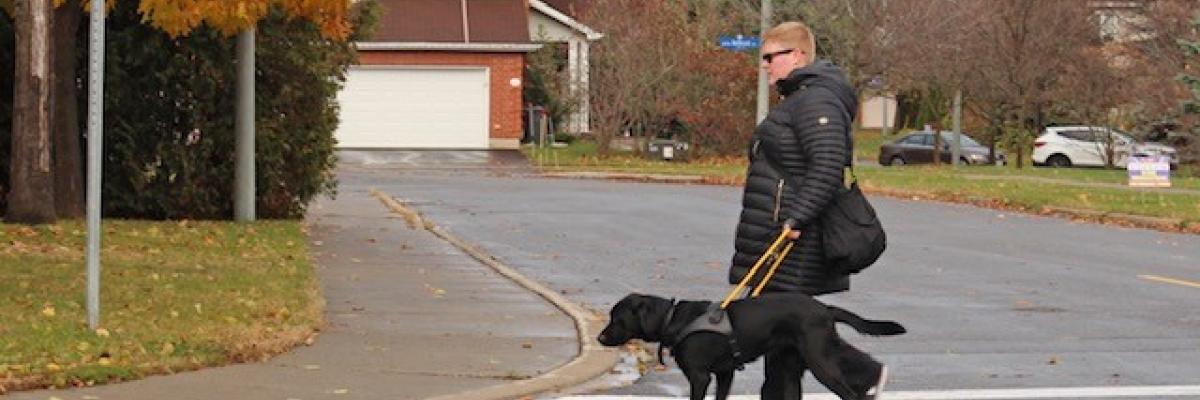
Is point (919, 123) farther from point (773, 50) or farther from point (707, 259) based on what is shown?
point (773, 50)

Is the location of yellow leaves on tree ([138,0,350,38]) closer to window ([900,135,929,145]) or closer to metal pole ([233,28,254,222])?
metal pole ([233,28,254,222])

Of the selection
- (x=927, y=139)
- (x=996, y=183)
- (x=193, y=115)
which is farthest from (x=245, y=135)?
(x=927, y=139)

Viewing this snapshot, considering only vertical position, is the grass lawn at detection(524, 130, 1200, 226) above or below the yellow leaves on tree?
below

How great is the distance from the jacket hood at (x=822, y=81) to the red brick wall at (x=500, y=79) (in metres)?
47.4

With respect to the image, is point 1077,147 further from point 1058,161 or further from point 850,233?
point 850,233

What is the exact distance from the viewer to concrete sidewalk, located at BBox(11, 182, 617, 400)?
10484mm

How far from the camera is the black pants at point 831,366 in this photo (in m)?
8.55

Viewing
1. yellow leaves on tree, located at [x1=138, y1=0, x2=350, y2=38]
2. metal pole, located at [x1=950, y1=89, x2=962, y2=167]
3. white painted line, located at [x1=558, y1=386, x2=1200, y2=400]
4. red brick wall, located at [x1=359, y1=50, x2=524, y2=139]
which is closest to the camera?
white painted line, located at [x1=558, y1=386, x2=1200, y2=400]

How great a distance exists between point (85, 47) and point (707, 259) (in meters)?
7.82

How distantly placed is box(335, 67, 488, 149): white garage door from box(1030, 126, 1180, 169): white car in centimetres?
1413

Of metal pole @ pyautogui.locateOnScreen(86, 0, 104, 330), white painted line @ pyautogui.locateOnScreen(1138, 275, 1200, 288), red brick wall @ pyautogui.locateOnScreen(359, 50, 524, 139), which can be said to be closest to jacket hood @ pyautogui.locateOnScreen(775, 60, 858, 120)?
metal pole @ pyautogui.locateOnScreen(86, 0, 104, 330)

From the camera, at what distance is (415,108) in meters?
55.9

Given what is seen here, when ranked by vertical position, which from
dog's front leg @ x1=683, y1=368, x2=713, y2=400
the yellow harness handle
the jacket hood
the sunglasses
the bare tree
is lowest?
dog's front leg @ x1=683, y1=368, x2=713, y2=400

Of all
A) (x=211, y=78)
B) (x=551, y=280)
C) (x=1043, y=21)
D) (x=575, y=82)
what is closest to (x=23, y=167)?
(x=211, y=78)
